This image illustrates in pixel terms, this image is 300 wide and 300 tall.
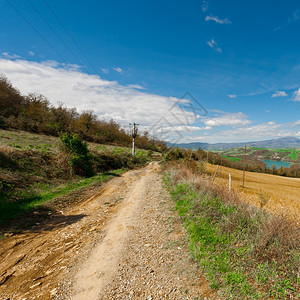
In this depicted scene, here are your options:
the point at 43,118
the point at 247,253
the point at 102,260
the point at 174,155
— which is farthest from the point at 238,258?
the point at 43,118

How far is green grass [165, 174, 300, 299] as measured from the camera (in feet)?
8.81

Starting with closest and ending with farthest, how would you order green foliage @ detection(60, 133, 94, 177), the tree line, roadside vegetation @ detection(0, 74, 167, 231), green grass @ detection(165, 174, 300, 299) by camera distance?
green grass @ detection(165, 174, 300, 299)
roadside vegetation @ detection(0, 74, 167, 231)
green foliage @ detection(60, 133, 94, 177)
the tree line

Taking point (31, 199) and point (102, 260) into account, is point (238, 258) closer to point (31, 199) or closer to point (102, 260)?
point (102, 260)

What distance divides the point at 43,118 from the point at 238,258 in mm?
Answer: 35257

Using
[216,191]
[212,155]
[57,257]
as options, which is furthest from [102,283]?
[212,155]

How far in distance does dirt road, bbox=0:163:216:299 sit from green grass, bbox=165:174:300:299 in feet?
1.08

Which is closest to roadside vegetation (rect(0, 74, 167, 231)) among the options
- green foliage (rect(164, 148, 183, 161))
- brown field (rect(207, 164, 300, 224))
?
green foliage (rect(164, 148, 183, 161))

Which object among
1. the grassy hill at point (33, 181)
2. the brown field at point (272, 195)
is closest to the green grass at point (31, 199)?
the grassy hill at point (33, 181)

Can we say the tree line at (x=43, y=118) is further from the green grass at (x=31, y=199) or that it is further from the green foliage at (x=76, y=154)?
the green grass at (x=31, y=199)

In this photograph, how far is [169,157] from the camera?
23.1 meters

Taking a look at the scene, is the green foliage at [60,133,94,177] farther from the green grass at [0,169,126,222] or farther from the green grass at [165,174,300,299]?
the green grass at [165,174,300,299]

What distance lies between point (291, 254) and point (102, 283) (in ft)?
12.4

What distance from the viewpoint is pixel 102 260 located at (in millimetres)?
3932

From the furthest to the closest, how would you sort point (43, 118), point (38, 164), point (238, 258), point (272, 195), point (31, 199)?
point (43, 118) < point (272, 195) < point (38, 164) < point (31, 199) < point (238, 258)
